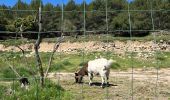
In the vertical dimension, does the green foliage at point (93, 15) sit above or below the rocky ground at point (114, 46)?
above

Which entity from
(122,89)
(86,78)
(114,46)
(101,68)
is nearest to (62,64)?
(86,78)

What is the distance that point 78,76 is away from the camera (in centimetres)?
1595

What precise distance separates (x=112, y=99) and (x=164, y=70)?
31.3 ft

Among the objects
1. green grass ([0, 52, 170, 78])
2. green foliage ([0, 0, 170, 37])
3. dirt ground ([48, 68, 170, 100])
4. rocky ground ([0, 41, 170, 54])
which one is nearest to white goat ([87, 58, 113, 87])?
dirt ground ([48, 68, 170, 100])

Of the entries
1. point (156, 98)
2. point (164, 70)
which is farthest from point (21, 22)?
point (164, 70)

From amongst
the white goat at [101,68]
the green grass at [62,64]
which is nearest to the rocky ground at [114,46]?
the green grass at [62,64]

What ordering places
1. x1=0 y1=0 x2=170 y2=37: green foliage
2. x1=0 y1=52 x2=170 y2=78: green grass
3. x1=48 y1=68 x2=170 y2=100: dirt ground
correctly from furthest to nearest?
x1=0 y1=52 x2=170 y2=78: green grass → x1=48 y1=68 x2=170 y2=100: dirt ground → x1=0 y1=0 x2=170 y2=37: green foliage

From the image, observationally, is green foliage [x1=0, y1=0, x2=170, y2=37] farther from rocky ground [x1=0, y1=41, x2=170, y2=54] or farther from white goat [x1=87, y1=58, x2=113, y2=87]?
rocky ground [x1=0, y1=41, x2=170, y2=54]

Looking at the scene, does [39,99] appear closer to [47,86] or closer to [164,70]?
[47,86]

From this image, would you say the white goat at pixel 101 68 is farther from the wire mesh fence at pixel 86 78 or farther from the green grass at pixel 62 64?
the green grass at pixel 62 64

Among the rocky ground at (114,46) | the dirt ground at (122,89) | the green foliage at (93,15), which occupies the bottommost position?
the dirt ground at (122,89)

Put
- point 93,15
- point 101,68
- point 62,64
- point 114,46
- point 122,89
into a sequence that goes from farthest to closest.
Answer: point 114,46, point 62,64, point 101,68, point 93,15, point 122,89

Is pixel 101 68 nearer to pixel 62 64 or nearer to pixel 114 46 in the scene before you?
pixel 62 64

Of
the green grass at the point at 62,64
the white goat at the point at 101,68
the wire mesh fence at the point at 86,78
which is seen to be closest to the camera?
the wire mesh fence at the point at 86,78
